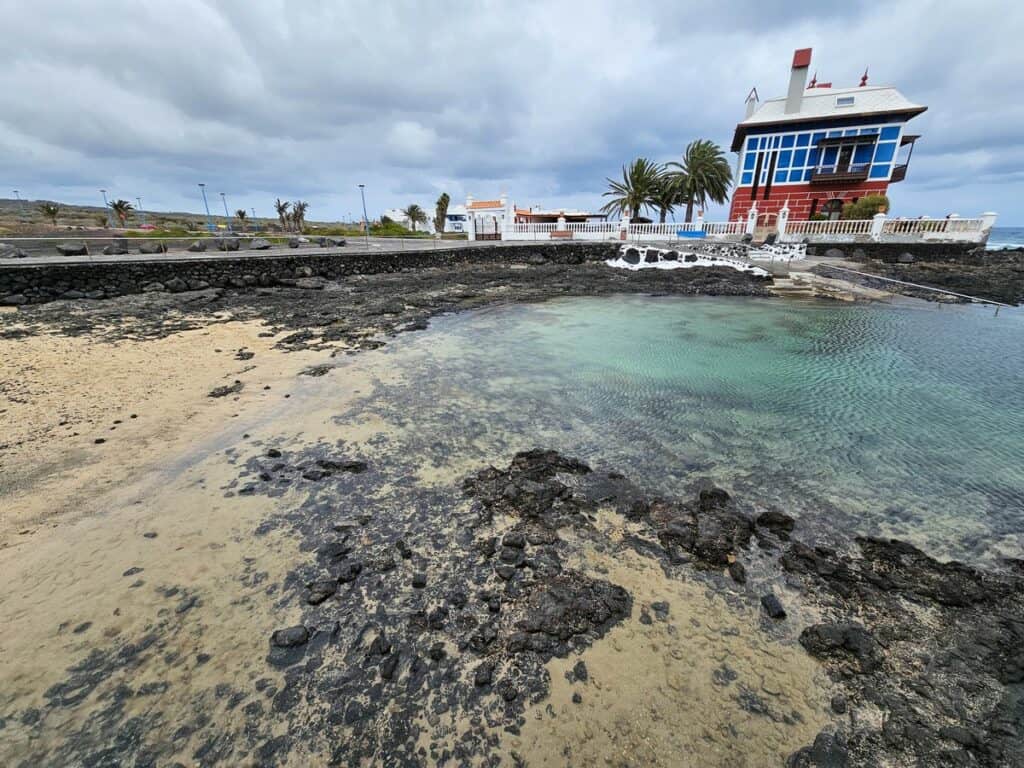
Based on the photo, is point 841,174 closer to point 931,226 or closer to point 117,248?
point 931,226

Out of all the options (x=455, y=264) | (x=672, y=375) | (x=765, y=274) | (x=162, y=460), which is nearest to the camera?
(x=162, y=460)

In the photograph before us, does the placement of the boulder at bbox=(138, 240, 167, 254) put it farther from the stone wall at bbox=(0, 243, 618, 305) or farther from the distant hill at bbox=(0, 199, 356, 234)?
the distant hill at bbox=(0, 199, 356, 234)

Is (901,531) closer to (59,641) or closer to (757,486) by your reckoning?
(757,486)

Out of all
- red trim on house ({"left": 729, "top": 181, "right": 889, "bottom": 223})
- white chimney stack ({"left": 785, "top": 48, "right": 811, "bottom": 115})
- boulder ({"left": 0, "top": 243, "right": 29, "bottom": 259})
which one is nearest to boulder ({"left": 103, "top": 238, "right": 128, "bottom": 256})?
boulder ({"left": 0, "top": 243, "right": 29, "bottom": 259})

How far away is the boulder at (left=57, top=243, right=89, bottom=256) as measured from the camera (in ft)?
59.2

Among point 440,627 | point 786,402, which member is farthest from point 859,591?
point 786,402

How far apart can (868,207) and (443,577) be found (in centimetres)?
3399

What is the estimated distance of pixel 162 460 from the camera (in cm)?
496

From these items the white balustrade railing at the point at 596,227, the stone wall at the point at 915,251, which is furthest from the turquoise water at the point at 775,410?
the white balustrade railing at the point at 596,227

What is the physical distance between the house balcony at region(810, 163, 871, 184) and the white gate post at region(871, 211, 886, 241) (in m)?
8.00

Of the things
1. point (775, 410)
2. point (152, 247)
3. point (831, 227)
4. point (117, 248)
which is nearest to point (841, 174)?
point (831, 227)

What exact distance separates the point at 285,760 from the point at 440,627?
106cm

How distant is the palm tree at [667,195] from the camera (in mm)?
35531

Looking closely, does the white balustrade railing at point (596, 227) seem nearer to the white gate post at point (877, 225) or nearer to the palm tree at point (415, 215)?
the white gate post at point (877, 225)
